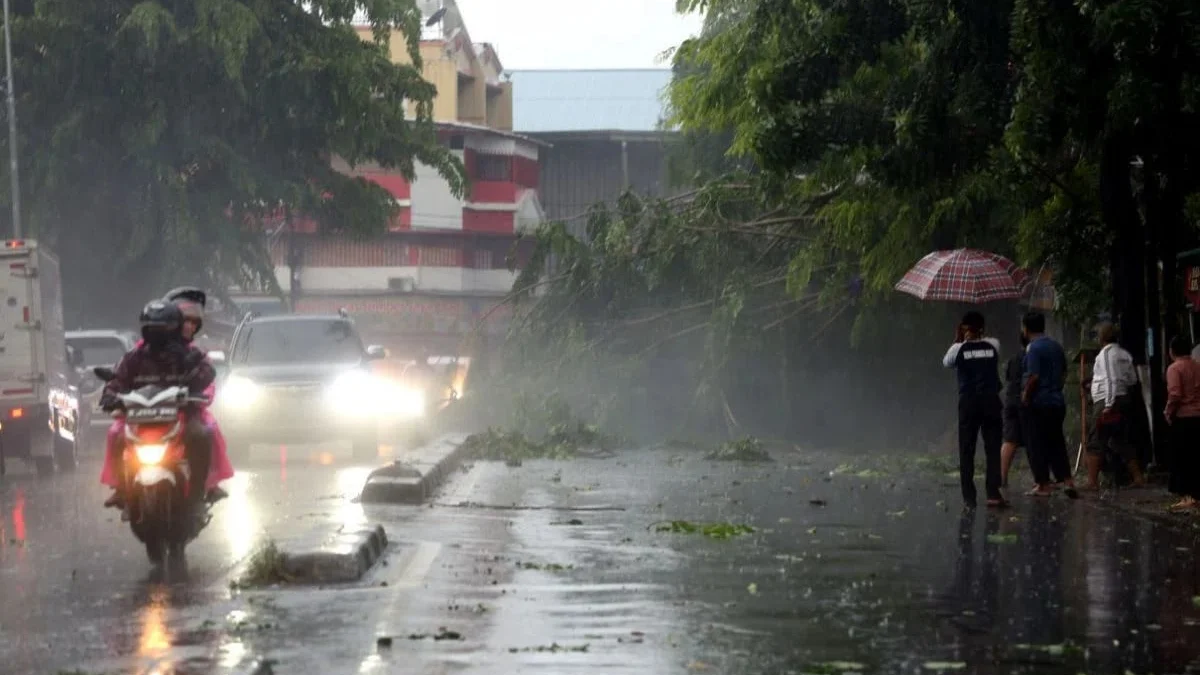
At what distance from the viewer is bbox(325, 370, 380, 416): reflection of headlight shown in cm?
2508

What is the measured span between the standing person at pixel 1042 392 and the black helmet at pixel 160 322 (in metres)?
8.76

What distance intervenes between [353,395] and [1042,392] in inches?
395

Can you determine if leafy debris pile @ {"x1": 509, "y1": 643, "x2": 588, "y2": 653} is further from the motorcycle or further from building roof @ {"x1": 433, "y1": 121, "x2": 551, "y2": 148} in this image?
building roof @ {"x1": 433, "y1": 121, "x2": 551, "y2": 148}

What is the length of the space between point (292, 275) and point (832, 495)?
47056 millimetres

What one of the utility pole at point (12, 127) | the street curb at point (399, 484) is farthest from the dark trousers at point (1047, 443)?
the utility pole at point (12, 127)

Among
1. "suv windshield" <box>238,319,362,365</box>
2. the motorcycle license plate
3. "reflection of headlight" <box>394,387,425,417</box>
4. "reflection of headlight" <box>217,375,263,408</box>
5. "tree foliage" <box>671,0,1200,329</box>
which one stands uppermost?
"tree foliage" <box>671,0,1200,329</box>

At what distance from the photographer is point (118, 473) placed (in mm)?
12461

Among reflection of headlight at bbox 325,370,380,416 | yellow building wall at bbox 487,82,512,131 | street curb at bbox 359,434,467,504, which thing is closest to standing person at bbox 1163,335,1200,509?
street curb at bbox 359,434,467,504

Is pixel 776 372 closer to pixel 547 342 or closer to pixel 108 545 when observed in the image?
pixel 547 342

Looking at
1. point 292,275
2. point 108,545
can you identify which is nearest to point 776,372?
point 108,545

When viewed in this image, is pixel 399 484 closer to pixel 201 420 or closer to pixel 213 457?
pixel 213 457

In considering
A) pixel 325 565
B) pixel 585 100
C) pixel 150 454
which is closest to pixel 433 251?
pixel 585 100

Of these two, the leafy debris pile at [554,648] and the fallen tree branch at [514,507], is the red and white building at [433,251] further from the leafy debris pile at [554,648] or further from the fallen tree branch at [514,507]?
the leafy debris pile at [554,648]

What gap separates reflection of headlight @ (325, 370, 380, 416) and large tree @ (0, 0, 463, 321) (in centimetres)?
1393
